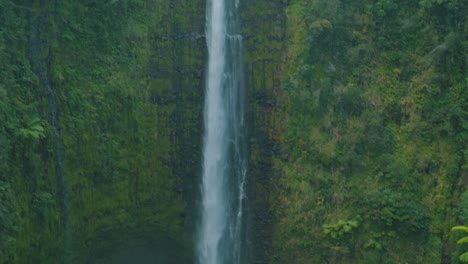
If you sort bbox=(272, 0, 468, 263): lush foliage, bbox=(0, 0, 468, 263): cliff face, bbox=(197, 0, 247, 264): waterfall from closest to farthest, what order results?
bbox=(0, 0, 468, 263): cliff face, bbox=(272, 0, 468, 263): lush foliage, bbox=(197, 0, 247, 264): waterfall

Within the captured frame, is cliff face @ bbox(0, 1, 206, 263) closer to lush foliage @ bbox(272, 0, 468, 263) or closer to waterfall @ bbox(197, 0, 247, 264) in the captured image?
waterfall @ bbox(197, 0, 247, 264)

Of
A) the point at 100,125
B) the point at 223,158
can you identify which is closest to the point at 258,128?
the point at 223,158

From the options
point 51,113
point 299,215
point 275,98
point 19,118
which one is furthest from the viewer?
point 275,98

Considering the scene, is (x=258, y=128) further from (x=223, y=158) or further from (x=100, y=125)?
(x=100, y=125)

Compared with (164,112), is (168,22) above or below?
above

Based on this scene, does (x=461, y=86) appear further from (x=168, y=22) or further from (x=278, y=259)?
(x=168, y=22)

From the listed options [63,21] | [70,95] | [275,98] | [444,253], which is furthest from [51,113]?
[444,253]

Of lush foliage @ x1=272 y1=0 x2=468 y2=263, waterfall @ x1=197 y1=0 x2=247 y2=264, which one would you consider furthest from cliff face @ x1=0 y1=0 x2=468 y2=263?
waterfall @ x1=197 y1=0 x2=247 y2=264
